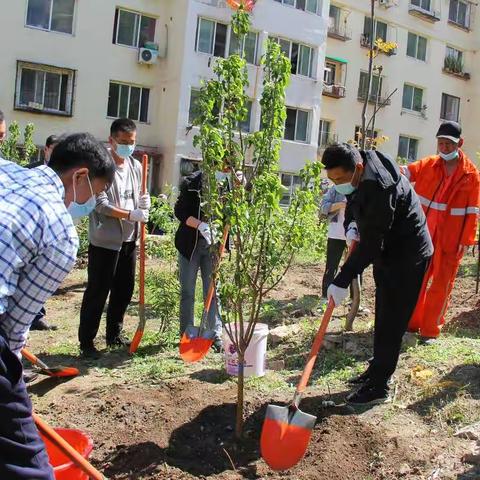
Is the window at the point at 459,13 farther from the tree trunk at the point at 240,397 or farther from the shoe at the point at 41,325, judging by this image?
the tree trunk at the point at 240,397

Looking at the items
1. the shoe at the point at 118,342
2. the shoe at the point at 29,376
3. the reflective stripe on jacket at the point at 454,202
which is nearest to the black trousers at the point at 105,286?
the shoe at the point at 118,342

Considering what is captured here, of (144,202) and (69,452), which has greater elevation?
(144,202)

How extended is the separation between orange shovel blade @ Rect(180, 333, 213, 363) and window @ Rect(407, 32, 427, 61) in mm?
26678

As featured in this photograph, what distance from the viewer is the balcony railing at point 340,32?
25.7 metres

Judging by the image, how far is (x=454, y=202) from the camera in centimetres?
544

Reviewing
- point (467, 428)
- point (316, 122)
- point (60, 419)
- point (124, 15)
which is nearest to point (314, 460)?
point (467, 428)

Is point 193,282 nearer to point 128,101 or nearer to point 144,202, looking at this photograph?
point 144,202

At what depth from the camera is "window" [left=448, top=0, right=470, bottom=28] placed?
3030cm

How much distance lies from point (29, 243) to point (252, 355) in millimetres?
2769

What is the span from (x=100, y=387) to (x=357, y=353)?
210 cm

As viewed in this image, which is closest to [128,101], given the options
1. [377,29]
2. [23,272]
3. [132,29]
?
[132,29]

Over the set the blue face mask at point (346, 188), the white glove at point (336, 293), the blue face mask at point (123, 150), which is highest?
the blue face mask at point (123, 150)

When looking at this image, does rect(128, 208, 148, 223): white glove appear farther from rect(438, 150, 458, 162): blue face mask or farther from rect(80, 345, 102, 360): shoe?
rect(438, 150, 458, 162): blue face mask

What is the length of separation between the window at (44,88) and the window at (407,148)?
15.3 metres
